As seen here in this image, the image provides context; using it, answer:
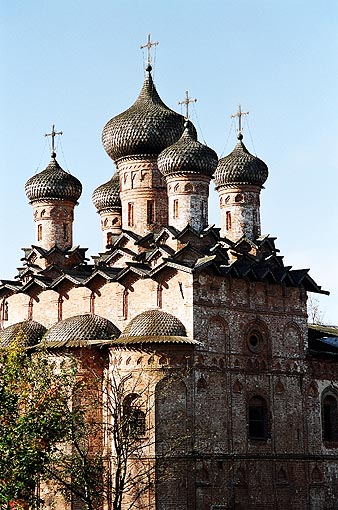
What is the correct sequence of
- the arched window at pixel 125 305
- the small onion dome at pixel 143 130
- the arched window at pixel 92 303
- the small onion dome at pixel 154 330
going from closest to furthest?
the small onion dome at pixel 154 330, the arched window at pixel 125 305, the arched window at pixel 92 303, the small onion dome at pixel 143 130

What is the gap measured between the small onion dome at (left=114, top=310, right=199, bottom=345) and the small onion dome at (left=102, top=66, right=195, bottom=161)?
5838 mm

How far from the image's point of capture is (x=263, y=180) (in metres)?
29.1

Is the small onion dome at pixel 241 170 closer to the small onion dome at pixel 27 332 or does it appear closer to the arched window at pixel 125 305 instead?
the arched window at pixel 125 305

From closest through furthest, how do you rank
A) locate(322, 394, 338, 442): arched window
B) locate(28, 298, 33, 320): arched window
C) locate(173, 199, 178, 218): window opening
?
1. locate(173, 199, 178, 218): window opening
2. locate(28, 298, 33, 320): arched window
3. locate(322, 394, 338, 442): arched window

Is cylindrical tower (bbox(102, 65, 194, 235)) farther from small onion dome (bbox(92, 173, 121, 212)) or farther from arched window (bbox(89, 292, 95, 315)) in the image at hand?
arched window (bbox(89, 292, 95, 315))

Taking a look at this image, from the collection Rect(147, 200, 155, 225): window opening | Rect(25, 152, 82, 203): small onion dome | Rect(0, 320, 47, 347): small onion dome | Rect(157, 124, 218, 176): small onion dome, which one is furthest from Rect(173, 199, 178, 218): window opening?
Rect(0, 320, 47, 347): small onion dome

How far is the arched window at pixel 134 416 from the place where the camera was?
2050 centimetres

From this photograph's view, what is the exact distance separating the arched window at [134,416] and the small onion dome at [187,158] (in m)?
6.27

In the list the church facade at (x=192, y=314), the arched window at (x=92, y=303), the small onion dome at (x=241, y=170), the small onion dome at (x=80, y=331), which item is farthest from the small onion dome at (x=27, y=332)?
the small onion dome at (x=241, y=170)

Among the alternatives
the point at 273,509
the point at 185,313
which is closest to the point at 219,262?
the point at 185,313

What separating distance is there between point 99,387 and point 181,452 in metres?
2.46

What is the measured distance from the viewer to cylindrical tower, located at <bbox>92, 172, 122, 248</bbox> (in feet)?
98.0

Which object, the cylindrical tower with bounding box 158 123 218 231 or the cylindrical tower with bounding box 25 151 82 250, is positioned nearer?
the cylindrical tower with bounding box 158 123 218 231

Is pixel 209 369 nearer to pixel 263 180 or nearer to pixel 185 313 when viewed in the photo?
pixel 185 313
